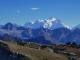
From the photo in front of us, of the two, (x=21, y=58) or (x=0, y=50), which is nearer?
(x=21, y=58)

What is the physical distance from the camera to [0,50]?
6762 centimetres

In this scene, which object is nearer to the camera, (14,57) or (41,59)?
(14,57)

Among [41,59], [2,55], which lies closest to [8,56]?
[2,55]

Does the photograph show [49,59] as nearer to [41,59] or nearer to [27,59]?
[41,59]

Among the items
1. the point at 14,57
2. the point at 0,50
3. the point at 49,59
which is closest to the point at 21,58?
the point at 14,57

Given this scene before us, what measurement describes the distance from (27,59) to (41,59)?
9.09 meters

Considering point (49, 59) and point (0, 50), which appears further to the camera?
point (49, 59)

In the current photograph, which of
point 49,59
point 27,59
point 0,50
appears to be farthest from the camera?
point 49,59

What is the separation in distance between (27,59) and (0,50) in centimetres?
917

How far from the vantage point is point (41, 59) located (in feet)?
228

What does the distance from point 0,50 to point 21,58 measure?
285 inches

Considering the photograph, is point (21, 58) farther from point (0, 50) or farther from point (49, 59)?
point (49, 59)

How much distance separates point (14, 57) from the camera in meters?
A: 62.1

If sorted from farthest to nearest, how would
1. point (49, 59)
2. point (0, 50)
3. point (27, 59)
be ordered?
1. point (49, 59)
2. point (0, 50)
3. point (27, 59)
